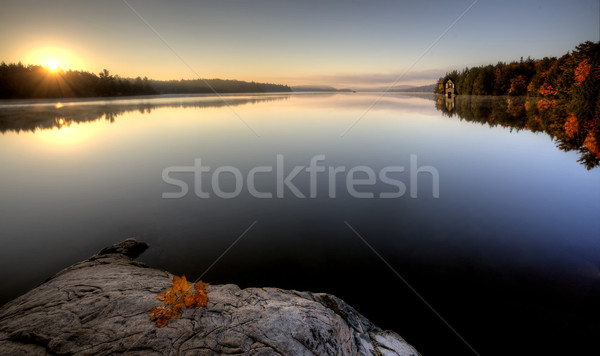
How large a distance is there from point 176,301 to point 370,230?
8.84m

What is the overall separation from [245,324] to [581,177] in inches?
1047

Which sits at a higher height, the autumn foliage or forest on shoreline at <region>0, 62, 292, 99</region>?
forest on shoreline at <region>0, 62, 292, 99</region>

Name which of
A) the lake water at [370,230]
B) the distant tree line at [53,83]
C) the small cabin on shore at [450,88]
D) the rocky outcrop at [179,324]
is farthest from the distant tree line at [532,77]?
the distant tree line at [53,83]

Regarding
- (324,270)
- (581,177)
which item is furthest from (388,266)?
(581,177)

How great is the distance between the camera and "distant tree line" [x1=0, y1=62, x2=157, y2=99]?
11973 cm

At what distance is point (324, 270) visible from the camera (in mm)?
9727

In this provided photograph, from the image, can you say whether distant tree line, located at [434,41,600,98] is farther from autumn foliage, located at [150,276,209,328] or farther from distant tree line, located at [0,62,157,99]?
distant tree line, located at [0,62,157,99]

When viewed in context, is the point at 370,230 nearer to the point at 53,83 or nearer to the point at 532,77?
the point at 532,77

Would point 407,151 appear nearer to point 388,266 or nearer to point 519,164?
point 519,164

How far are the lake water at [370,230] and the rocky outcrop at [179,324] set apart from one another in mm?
2075

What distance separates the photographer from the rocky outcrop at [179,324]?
475cm

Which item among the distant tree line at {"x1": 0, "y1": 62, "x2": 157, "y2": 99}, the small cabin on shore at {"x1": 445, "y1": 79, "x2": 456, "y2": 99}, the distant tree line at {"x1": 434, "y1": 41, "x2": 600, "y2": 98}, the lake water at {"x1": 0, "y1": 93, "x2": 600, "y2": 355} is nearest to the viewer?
the lake water at {"x1": 0, "y1": 93, "x2": 600, "y2": 355}

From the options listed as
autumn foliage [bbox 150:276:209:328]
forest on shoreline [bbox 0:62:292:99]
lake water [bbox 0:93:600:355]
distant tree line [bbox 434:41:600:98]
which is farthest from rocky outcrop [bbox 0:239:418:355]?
forest on shoreline [bbox 0:62:292:99]

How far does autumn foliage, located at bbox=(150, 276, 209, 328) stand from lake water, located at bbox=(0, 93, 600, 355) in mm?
2948
